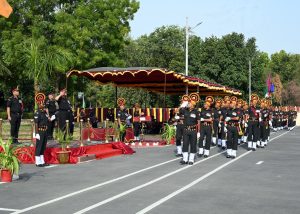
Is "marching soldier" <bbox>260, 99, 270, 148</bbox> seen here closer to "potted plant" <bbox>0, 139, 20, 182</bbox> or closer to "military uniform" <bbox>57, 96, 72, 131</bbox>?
"military uniform" <bbox>57, 96, 72, 131</bbox>

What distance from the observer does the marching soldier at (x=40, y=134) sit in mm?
13258

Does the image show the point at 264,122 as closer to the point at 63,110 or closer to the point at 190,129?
the point at 190,129

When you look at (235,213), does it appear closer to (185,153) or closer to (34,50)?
(185,153)

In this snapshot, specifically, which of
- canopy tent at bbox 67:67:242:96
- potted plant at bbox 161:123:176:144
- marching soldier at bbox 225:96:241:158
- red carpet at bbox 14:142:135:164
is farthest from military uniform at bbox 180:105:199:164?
canopy tent at bbox 67:67:242:96

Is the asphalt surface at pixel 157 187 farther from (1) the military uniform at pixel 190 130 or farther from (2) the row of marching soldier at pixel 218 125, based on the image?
(2) the row of marching soldier at pixel 218 125

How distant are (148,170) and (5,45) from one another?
90.7 ft

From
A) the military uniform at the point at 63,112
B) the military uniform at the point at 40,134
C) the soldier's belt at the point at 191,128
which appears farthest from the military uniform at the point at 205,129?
the military uniform at the point at 40,134

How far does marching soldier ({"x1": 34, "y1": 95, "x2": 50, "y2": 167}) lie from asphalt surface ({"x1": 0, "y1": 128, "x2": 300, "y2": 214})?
42 cm

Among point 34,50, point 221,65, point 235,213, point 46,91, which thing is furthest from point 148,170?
point 221,65

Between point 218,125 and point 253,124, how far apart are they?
2.15m

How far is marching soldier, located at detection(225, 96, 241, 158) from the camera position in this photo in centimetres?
1631

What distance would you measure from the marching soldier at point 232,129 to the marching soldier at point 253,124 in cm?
258

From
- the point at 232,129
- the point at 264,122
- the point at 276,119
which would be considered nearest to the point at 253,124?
the point at 264,122

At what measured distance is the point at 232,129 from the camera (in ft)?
54.1
